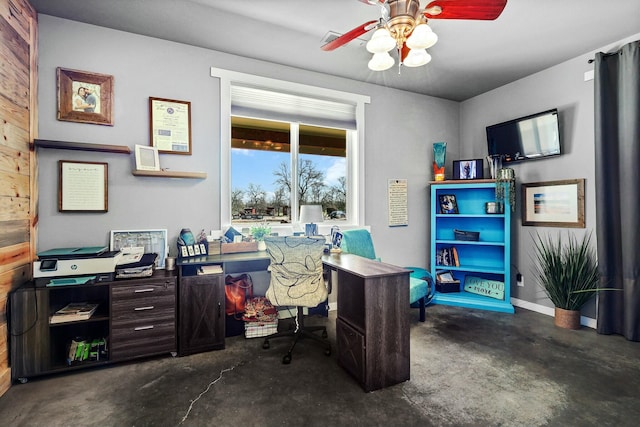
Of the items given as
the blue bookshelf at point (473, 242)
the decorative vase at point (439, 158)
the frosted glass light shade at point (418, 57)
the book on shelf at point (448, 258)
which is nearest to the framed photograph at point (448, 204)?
the blue bookshelf at point (473, 242)

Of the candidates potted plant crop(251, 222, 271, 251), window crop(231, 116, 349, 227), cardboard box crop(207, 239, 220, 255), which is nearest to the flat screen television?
window crop(231, 116, 349, 227)

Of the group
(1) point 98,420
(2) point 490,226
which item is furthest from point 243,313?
(2) point 490,226

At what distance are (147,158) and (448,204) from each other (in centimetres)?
366

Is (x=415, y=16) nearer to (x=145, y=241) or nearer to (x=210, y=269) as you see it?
(x=210, y=269)

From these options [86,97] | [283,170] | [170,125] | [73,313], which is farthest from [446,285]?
[86,97]

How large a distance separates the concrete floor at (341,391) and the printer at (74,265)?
2.39 ft

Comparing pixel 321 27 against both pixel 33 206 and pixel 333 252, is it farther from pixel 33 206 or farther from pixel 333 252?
pixel 33 206

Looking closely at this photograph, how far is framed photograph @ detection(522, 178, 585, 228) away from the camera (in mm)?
3316

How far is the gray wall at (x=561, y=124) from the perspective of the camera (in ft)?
10.6

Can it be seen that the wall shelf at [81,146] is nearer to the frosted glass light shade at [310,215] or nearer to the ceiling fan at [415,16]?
the frosted glass light shade at [310,215]

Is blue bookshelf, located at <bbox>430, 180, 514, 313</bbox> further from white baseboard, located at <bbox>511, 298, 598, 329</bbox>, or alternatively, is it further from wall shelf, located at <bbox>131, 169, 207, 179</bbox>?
wall shelf, located at <bbox>131, 169, 207, 179</bbox>

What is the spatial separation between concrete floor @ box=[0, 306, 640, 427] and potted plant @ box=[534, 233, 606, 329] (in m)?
0.41

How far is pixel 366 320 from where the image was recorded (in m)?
2.05

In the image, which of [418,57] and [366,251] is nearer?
[418,57]
